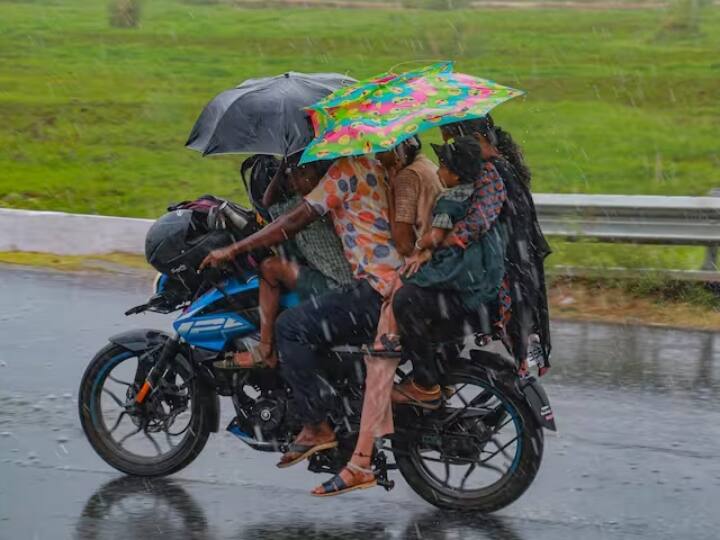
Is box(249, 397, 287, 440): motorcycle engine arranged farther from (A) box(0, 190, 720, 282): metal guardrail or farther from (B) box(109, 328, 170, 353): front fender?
(A) box(0, 190, 720, 282): metal guardrail

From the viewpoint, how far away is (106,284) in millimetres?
10328

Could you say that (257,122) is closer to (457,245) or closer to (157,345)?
(457,245)

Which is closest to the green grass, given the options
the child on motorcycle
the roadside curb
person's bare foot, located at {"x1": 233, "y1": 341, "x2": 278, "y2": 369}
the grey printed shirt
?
the roadside curb

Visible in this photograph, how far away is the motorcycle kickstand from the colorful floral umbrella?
54.7 inches

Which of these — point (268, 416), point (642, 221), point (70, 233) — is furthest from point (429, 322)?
point (70, 233)

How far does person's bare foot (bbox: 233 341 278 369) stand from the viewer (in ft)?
19.1

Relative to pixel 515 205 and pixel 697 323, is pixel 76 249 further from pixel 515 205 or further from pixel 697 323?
pixel 515 205

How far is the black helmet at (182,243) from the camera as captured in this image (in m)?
5.77

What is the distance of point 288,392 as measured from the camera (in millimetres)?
5891

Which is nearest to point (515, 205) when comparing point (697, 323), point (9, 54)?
point (697, 323)

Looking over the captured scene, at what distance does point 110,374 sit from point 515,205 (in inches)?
84.7

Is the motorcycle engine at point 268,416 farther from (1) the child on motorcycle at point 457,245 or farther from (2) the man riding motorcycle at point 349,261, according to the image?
(1) the child on motorcycle at point 457,245

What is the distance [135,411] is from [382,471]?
4.02 feet

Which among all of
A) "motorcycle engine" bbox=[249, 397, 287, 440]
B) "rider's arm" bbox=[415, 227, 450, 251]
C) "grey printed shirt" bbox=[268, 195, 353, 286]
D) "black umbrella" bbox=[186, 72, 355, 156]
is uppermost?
"black umbrella" bbox=[186, 72, 355, 156]
